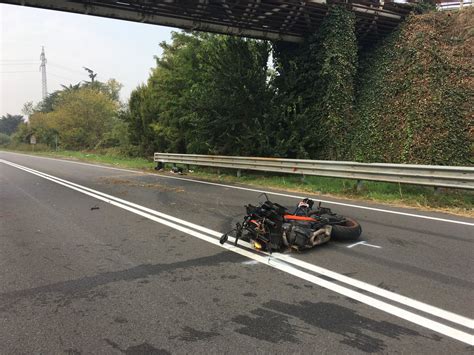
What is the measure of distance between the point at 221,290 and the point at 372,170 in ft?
27.1

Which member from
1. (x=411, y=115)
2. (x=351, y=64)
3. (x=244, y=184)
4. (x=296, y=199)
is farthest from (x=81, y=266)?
(x=351, y=64)

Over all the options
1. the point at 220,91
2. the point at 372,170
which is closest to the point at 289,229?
the point at 372,170

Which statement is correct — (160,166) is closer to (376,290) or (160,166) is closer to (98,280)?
(98,280)

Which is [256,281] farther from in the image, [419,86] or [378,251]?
[419,86]

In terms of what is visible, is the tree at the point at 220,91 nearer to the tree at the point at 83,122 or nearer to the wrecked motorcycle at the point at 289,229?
the wrecked motorcycle at the point at 289,229

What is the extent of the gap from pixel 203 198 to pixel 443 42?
12.6m

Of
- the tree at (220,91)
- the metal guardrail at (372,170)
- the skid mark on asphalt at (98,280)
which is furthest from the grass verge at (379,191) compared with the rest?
the skid mark on asphalt at (98,280)

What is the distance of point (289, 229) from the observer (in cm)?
578

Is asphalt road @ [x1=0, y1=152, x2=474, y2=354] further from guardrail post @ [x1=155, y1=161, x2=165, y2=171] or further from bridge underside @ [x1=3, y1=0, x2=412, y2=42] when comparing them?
guardrail post @ [x1=155, y1=161, x2=165, y2=171]

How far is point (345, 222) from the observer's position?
6.57m

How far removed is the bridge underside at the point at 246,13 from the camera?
14.3 m

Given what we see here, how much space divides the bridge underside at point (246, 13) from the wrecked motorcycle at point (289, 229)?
35.3 ft

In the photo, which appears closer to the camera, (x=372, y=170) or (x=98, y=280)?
(x=98, y=280)

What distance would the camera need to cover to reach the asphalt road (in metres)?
3.35
